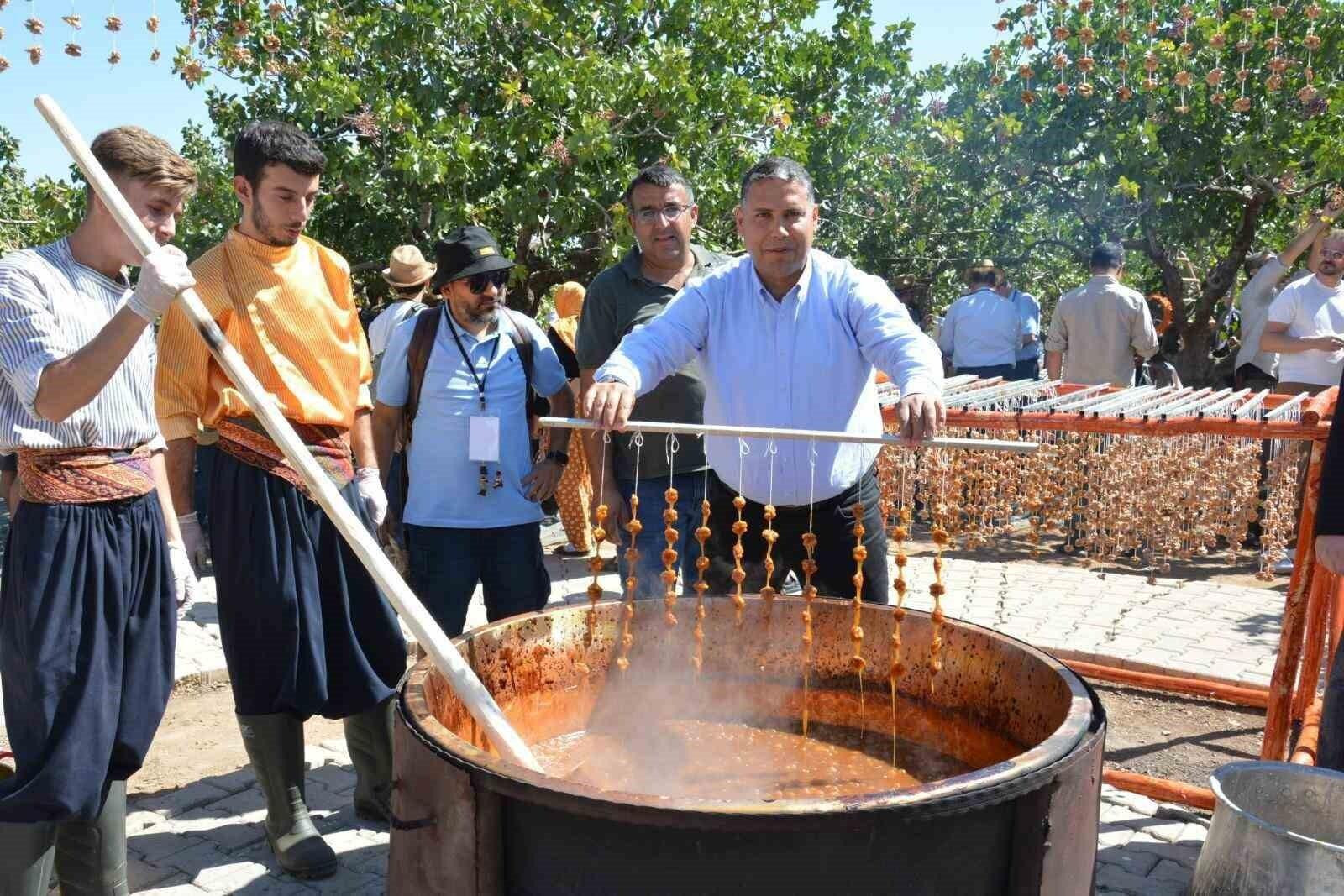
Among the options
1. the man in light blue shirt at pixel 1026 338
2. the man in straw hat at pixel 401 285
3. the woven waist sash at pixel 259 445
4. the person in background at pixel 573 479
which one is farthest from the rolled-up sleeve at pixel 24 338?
the man in light blue shirt at pixel 1026 338

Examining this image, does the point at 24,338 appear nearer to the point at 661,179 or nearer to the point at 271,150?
the point at 271,150

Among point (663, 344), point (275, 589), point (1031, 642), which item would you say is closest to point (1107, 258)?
point (1031, 642)

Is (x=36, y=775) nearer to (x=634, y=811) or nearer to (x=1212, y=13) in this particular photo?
(x=634, y=811)

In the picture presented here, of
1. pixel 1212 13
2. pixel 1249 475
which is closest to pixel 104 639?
pixel 1249 475

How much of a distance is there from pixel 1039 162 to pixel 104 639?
43.7 ft

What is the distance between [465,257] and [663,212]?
0.80 metres

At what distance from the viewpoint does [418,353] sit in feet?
13.4

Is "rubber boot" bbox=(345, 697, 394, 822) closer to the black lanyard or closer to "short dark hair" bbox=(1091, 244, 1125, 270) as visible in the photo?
the black lanyard

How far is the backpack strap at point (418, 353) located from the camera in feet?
13.3

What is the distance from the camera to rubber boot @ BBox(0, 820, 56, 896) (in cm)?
281

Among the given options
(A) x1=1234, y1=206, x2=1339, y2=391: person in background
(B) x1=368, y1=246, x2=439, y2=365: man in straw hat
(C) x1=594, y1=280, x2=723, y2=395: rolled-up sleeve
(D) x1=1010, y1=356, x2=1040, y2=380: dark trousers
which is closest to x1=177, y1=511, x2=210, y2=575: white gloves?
(C) x1=594, y1=280, x2=723, y2=395: rolled-up sleeve

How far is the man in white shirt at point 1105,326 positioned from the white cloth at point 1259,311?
2.28 feet

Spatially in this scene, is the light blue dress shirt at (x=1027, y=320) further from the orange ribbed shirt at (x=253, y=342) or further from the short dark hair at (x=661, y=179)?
the orange ribbed shirt at (x=253, y=342)

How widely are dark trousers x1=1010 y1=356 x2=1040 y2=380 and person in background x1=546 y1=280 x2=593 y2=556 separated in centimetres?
511
